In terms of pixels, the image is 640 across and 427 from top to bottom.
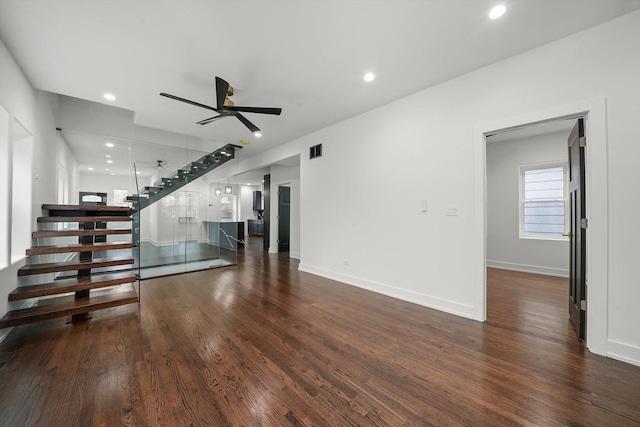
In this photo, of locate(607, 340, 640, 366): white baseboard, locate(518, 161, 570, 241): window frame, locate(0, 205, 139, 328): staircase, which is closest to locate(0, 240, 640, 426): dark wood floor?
locate(607, 340, 640, 366): white baseboard

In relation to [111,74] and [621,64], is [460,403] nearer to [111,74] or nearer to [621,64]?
[621,64]

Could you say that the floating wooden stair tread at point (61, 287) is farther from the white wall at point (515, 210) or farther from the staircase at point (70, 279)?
the white wall at point (515, 210)

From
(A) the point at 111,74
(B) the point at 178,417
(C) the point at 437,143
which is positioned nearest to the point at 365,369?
(B) the point at 178,417

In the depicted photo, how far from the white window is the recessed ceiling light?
14.5 feet

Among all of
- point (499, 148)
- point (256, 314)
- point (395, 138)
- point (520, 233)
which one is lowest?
point (256, 314)

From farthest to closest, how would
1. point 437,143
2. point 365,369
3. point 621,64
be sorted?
point 437,143
point 621,64
point 365,369

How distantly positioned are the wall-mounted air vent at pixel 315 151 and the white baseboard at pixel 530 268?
4.81 meters

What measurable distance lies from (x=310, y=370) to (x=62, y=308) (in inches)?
115

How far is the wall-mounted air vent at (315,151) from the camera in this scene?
4795 mm

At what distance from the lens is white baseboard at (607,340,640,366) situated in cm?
192

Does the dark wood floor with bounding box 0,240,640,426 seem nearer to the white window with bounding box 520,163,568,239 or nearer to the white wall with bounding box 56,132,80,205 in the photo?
the white window with bounding box 520,163,568,239

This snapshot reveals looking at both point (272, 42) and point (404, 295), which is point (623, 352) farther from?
point (272, 42)

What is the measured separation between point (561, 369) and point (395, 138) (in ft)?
10.0

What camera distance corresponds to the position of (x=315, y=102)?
3.63 m
